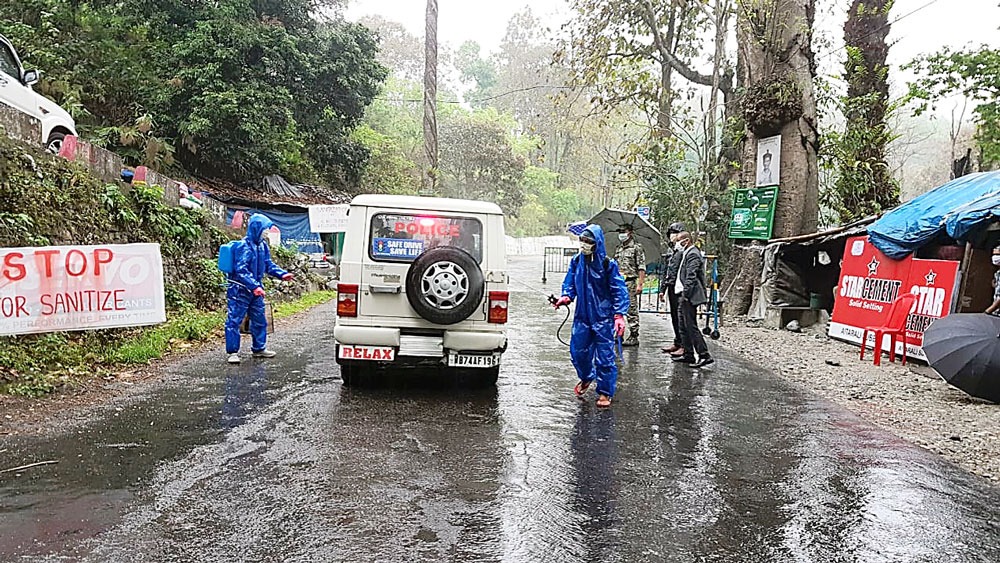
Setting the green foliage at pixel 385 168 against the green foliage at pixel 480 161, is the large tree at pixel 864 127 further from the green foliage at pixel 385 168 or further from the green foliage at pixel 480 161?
the green foliage at pixel 480 161

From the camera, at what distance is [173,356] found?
969 cm

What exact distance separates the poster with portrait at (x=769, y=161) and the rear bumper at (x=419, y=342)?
445 inches

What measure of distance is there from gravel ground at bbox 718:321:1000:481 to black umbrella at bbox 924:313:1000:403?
0.82ft

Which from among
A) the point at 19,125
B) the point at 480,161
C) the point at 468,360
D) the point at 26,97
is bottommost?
the point at 468,360

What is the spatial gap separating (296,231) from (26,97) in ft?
42.7

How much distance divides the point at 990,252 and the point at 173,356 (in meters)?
11.0

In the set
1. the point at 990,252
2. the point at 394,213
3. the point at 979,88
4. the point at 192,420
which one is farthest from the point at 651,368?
the point at 979,88

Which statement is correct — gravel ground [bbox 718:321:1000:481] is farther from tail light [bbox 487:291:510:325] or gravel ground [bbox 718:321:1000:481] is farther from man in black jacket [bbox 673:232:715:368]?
tail light [bbox 487:291:510:325]

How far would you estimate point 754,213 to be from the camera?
56.2 feet

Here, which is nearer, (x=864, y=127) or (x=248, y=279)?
(x=248, y=279)

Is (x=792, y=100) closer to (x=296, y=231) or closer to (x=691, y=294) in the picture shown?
(x=691, y=294)

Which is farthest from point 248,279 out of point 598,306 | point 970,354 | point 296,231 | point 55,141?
point 296,231

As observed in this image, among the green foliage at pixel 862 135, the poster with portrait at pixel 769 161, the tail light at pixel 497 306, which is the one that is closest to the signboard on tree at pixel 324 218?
the poster with portrait at pixel 769 161

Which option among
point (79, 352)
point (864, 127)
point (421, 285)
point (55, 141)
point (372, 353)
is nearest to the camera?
point (421, 285)
